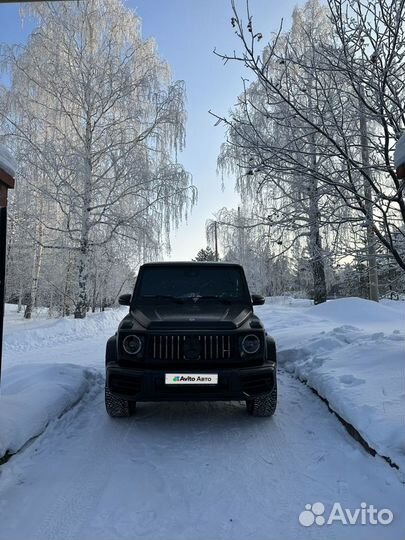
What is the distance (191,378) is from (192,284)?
1.74 metres

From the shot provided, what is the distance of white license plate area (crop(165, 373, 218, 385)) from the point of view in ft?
13.7

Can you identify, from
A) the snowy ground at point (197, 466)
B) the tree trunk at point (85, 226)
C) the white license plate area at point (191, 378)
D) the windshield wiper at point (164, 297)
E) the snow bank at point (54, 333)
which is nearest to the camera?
the snowy ground at point (197, 466)

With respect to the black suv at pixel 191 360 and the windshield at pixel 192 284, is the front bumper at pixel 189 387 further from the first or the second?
the windshield at pixel 192 284

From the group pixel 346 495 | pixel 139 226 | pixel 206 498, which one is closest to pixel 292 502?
pixel 346 495

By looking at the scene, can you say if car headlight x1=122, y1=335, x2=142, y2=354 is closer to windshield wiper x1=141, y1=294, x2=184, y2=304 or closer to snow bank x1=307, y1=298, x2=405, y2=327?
windshield wiper x1=141, y1=294, x2=184, y2=304

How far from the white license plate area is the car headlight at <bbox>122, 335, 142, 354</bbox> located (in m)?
0.45

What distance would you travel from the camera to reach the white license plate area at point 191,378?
13.7ft

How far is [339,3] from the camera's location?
3936mm

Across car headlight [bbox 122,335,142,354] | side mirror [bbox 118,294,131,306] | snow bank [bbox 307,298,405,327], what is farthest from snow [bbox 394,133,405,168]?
snow bank [bbox 307,298,405,327]

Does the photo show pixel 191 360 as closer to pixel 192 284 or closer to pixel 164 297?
pixel 164 297

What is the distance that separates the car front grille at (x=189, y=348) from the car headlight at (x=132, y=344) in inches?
5.2

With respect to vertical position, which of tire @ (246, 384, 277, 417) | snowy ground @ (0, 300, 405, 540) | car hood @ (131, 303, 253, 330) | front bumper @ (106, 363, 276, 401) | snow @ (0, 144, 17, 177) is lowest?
snowy ground @ (0, 300, 405, 540)

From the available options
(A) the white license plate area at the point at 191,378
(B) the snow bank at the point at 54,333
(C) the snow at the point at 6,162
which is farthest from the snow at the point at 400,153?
(B) the snow bank at the point at 54,333

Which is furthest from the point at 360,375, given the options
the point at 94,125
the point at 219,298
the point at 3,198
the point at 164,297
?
the point at 94,125
